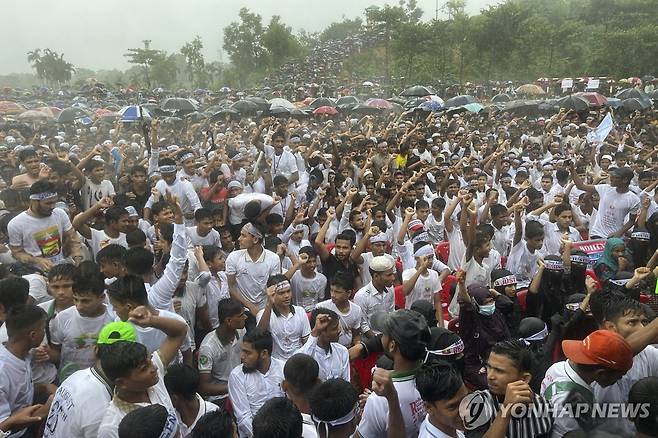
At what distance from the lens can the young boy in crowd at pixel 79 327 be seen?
357 cm

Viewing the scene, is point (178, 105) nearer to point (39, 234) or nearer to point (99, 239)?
point (99, 239)

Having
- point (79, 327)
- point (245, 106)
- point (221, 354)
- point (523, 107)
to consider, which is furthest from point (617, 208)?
point (523, 107)

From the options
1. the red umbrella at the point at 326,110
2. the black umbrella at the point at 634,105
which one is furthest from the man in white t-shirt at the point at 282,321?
the black umbrella at the point at 634,105

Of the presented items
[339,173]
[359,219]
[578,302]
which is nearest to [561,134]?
[339,173]

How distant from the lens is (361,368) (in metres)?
4.44

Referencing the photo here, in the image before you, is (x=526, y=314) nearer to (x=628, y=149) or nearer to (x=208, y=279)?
(x=208, y=279)

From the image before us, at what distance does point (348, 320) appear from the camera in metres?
4.61

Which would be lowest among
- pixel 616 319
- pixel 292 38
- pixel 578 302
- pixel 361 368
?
pixel 361 368

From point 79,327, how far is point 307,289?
93.0 inches

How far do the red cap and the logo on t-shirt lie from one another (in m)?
4.71

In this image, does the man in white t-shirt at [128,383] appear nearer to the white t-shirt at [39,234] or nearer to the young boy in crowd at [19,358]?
the young boy in crowd at [19,358]

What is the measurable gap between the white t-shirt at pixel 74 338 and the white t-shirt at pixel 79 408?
A: 0.90 m

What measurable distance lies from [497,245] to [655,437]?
14.6ft

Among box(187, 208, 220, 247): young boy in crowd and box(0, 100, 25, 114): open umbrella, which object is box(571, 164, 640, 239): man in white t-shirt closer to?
box(187, 208, 220, 247): young boy in crowd
